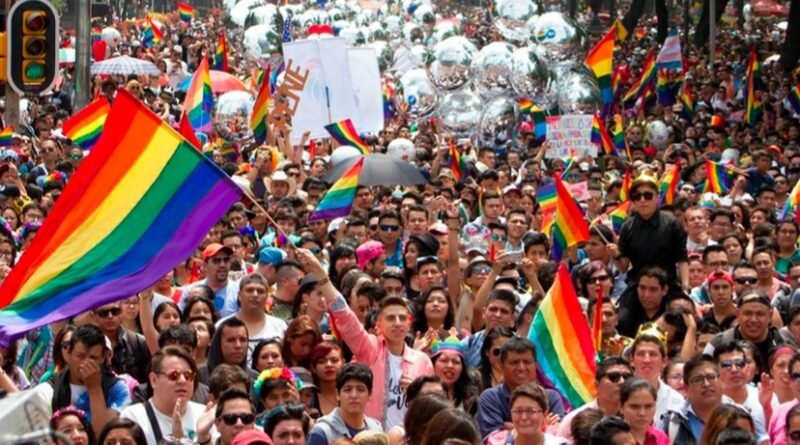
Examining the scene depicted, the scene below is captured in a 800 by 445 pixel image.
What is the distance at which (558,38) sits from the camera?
22578 millimetres

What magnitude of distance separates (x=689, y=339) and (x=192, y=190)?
125 inches

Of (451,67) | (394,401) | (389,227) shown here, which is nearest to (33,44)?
(389,227)

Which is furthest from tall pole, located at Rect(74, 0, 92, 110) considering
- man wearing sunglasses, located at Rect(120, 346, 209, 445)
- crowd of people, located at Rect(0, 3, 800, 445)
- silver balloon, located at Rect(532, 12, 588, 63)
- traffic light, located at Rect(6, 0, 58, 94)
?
man wearing sunglasses, located at Rect(120, 346, 209, 445)

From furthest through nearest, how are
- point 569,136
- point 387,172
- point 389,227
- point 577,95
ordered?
point 577,95 → point 569,136 → point 387,172 → point 389,227

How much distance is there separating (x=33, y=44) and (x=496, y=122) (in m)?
7.88

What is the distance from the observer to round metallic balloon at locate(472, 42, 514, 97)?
2159 cm

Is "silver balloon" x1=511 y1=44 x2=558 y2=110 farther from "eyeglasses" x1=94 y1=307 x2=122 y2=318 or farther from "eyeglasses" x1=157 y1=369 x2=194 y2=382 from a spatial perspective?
"eyeglasses" x1=157 y1=369 x2=194 y2=382

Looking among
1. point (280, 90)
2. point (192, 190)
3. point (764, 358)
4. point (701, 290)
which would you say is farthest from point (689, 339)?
point (280, 90)

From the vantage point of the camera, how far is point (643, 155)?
72.7 feet

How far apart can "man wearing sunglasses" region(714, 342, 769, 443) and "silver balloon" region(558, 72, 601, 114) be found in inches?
465

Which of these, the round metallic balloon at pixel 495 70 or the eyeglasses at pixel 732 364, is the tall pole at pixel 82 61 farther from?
the eyeglasses at pixel 732 364

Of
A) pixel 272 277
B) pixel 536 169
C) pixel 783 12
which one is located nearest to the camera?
pixel 272 277

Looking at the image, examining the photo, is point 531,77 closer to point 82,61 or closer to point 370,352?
point 82,61

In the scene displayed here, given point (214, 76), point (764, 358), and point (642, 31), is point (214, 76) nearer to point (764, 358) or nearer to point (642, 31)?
point (764, 358)
